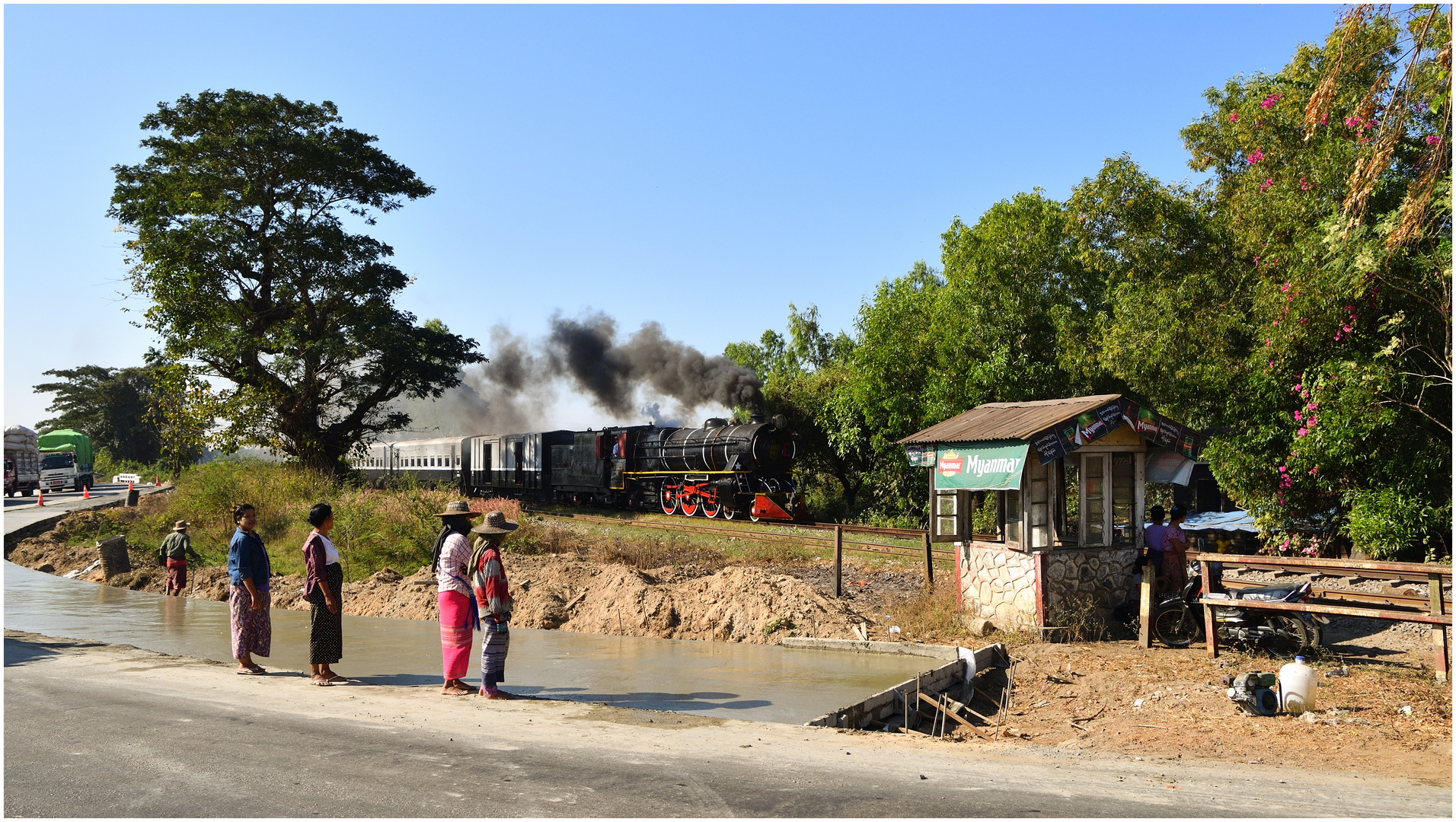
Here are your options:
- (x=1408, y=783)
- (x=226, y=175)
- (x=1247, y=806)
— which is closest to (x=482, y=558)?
(x=1247, y=806)

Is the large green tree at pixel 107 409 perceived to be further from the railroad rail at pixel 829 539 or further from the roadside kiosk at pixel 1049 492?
the roadside kiosk at pixel 1049 492

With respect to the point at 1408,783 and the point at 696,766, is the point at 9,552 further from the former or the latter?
the point at 1408,783

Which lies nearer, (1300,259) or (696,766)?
(696,766)

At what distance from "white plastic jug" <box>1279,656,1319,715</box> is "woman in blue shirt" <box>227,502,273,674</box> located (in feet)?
28.5

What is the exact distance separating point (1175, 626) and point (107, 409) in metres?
79.6

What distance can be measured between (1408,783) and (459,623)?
266 inches

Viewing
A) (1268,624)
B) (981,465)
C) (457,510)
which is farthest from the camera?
(981,465)

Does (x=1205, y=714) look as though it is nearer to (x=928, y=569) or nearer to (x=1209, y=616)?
(x=1209, y=616)

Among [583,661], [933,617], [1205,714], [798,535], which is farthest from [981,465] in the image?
[798,535]

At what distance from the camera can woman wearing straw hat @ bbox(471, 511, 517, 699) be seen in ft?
25.2

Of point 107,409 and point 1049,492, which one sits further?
point 107,409

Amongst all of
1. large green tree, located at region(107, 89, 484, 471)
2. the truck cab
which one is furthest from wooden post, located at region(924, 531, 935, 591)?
the truck cab

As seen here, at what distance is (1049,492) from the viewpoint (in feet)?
35.6

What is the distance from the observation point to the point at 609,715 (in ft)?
24.3
